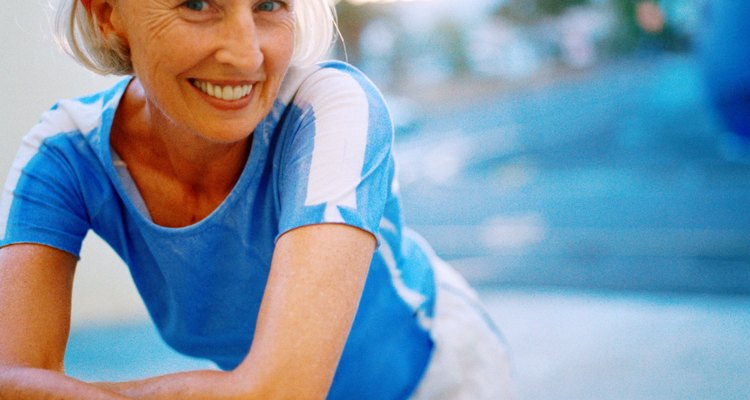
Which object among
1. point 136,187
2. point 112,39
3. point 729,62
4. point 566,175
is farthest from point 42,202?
point 566,175

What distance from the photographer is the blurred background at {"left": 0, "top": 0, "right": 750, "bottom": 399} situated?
10.5 ft

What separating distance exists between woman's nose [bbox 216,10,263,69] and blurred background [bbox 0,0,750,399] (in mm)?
2125

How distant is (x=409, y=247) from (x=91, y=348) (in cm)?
252

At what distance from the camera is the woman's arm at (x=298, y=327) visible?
0.85m

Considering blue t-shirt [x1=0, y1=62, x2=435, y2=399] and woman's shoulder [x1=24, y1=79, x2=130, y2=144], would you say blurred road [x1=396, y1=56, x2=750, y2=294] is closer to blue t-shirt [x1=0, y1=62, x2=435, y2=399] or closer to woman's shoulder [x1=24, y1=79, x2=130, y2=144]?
blue t-shirt [x1=0, y1=62, x2=435, y2=399]

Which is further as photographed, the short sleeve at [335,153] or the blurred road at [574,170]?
the blurred road at [574,170]

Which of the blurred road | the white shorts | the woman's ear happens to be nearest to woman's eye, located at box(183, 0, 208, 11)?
the woman's ear

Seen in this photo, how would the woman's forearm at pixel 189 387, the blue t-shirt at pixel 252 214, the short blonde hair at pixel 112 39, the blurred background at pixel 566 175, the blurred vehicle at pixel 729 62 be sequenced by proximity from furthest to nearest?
the blurred background at pixel 566 175 < the blurred vehicle at pixel 729 62 < the short blonde hair at pixel 112 39 < the blue t-shirt at pixel 252 214 < the woman's forearm at pixel 189 387

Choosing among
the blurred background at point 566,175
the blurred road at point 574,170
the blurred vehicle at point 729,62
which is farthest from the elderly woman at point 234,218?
the blurred road at point 574,170

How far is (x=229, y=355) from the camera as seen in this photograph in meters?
1.25

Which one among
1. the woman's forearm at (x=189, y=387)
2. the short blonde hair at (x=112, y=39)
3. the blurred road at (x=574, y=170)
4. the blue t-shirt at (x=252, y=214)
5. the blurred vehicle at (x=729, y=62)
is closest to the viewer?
the woman's forearm at (x=189, y=387)

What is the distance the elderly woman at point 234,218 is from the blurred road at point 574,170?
12.0 feet

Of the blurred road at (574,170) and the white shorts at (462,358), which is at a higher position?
the white shorts at (462,358)

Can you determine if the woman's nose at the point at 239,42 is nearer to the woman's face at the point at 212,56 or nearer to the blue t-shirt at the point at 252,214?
the woman's face at the point at 212,56
